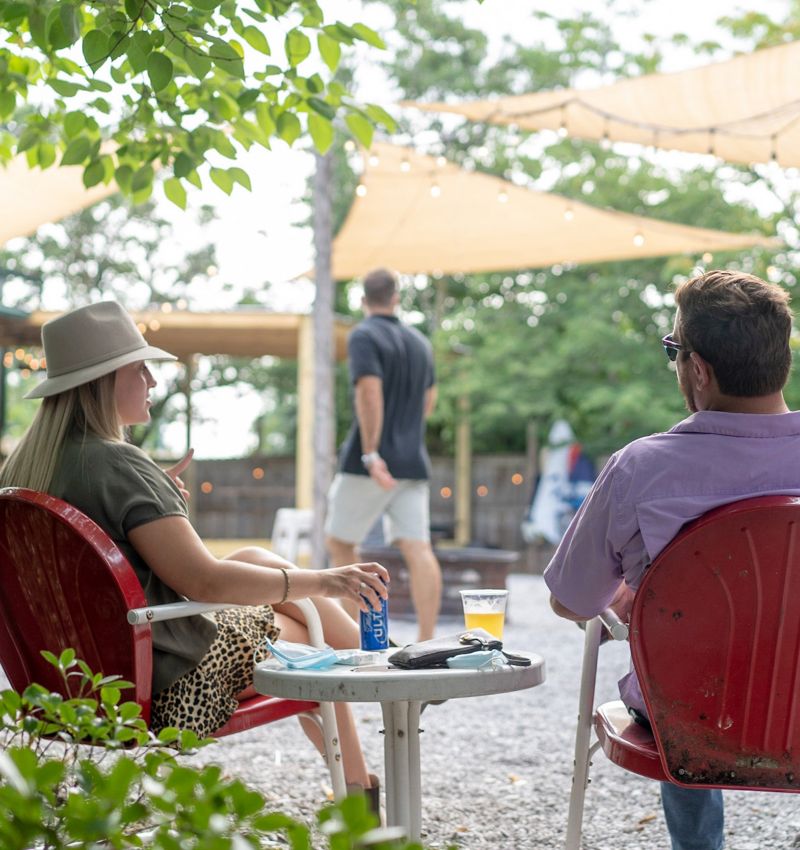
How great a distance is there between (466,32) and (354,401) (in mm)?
13555

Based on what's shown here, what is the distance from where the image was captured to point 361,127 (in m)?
3.28

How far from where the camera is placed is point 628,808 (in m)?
3.25

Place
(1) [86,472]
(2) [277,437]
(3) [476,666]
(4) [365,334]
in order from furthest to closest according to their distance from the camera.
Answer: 1. (2) [277,437]
2. (4) [365,334]
3. (1) [86,472]
4. (3) [476,666]

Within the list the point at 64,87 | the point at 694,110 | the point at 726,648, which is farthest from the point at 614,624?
the point at 694,110

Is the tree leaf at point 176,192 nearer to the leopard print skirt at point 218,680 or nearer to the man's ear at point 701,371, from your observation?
the leopard print skirt at point 218,680

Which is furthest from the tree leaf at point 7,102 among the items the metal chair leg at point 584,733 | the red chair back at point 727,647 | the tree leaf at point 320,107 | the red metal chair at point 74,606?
the red chair back at point 727,647

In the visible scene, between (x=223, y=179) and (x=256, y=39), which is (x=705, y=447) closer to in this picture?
(x=256, y=39)

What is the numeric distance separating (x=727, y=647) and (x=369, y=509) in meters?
3.73

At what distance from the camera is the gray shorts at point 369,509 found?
5.48m

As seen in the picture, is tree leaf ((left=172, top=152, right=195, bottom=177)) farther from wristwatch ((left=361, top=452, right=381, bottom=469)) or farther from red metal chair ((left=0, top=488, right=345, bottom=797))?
wristwatch ((left=361, top=452, right=381, bottom=469))

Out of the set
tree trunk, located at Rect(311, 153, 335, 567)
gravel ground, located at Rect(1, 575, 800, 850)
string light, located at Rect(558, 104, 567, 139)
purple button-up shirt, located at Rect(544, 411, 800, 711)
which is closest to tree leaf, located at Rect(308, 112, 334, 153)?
purple button-up shirt, located at Rect(544, 411, 800, 711)

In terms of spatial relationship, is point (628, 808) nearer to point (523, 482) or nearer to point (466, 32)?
point (523, 482)

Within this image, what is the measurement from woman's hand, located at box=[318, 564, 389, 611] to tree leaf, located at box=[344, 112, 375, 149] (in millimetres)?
1474

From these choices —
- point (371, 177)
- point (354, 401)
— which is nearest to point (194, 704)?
point (354, 401)
